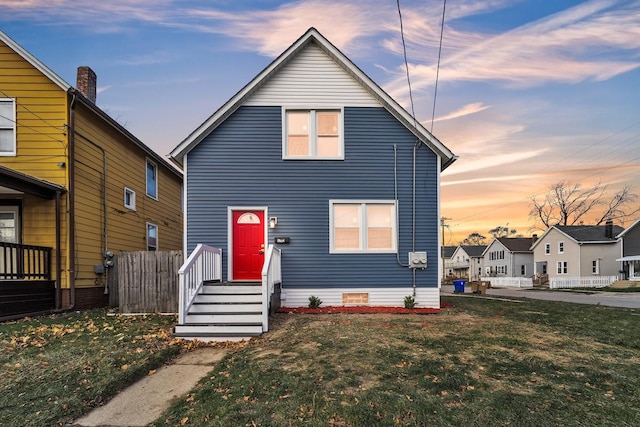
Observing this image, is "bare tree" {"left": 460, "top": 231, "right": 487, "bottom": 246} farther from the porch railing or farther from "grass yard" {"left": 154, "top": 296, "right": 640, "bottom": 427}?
the porch railing

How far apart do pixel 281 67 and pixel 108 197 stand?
7.66 metres

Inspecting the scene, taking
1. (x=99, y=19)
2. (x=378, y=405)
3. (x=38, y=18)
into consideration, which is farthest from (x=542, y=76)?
(x=38, y=18)

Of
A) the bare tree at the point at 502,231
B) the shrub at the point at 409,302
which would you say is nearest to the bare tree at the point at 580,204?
the bare tree at the point at 502,231

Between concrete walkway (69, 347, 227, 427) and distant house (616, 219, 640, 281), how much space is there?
125 feet

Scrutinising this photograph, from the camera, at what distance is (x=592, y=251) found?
111ft

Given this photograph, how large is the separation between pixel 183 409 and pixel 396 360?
116 inches

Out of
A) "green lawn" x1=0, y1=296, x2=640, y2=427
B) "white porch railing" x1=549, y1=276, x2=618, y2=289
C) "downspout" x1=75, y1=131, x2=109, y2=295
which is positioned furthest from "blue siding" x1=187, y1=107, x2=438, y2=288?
"white porch railing" x1=549, y1=276, x2=618, y2=289

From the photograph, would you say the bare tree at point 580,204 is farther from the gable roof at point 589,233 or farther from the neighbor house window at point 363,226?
the neighbor house window at point 363,226

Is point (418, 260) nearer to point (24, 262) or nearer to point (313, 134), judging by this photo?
point (313, 134)

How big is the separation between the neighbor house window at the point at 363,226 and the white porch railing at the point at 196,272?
339 centimetres

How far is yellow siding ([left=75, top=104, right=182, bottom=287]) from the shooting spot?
420 inches

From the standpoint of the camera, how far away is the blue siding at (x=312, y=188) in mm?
10047

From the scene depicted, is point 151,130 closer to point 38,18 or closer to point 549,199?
point 38,18

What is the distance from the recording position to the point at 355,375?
14.7 ft
